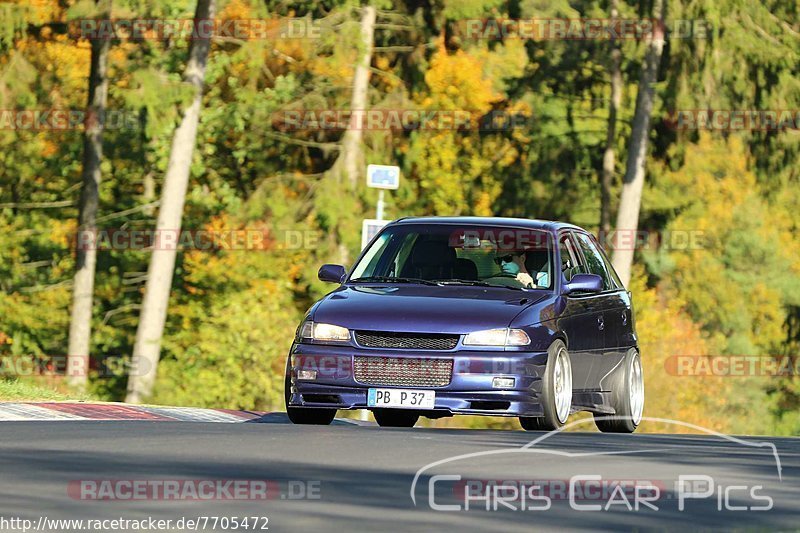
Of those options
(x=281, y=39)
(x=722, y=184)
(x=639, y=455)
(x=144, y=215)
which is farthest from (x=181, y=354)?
(x=722, y=184)

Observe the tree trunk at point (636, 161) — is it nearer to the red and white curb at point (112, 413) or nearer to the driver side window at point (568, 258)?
the driver side window at point (568, 258)

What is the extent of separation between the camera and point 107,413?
17.0 metres

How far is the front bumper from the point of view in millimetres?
14836

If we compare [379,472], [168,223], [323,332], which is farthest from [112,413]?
[168,223]

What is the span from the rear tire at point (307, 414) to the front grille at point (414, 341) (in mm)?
952

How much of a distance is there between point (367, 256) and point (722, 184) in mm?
65810

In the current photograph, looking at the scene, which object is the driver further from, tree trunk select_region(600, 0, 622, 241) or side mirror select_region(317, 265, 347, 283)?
tree trunk select_region(600, 0, 622, 241)

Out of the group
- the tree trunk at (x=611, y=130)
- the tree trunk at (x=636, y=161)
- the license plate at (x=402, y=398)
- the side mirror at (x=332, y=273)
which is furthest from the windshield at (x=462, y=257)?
the tree trunk at (x=611, y=130)

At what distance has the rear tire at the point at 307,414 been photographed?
1562cm

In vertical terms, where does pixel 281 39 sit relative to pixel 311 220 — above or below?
above

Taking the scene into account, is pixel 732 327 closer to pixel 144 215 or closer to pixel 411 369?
pixel 144 215

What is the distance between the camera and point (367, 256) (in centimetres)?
1694

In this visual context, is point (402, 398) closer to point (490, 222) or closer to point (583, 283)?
point (583, 283)

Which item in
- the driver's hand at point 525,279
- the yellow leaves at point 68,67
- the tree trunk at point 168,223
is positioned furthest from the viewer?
the yellow leaves at point 68,67
